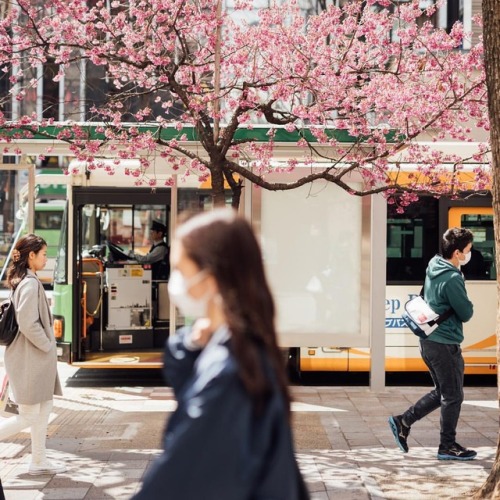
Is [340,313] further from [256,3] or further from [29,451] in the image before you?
[29,451]

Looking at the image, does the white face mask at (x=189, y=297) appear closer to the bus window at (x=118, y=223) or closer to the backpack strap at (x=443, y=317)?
the backpack strap at (x=443, y=317)

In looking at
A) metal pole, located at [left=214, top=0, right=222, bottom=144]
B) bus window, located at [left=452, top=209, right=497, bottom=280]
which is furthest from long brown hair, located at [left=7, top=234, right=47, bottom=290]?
bus window, located at [left=452, top=209, right=497, bottom=280]

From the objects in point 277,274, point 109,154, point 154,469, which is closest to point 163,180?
point 109,154

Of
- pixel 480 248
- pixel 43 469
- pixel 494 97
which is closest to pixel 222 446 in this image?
pixel 494 97

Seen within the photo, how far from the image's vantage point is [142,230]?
12797 millimetres

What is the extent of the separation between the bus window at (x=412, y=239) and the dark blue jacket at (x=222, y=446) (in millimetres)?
9052

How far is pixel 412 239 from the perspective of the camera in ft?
37.4

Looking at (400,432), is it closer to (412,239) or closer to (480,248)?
(412,239)

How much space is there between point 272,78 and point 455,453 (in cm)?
396

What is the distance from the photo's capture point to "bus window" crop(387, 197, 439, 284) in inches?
444

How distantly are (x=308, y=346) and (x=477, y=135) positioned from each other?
324cm

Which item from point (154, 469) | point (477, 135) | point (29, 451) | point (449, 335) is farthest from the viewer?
point (477, 135)

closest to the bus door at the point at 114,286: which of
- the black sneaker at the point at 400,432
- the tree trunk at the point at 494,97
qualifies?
the black sneaker at the point at 400,432

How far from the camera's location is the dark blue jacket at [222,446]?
2.28m
